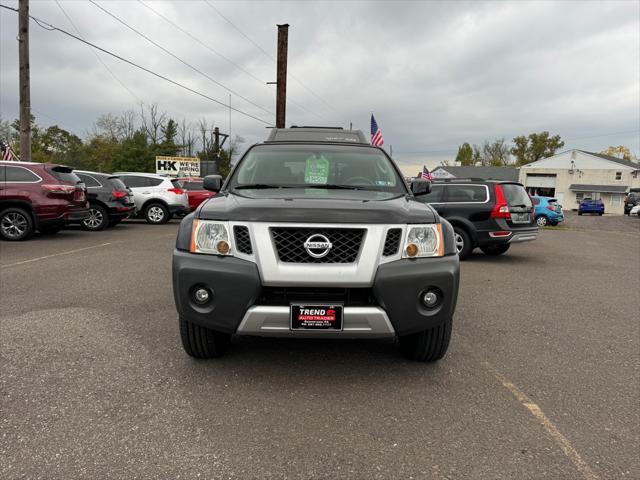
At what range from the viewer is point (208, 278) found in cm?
283

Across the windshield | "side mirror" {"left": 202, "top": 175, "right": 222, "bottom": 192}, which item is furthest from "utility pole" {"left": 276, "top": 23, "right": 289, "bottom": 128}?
"side mirror" {"left": 202, "top": 175, "right": 222, "bottom": 192}

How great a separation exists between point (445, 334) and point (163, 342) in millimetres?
2289

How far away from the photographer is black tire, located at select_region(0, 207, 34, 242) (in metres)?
9.62

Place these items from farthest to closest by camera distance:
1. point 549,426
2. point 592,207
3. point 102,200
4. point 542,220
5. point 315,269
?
1. point 592,207
2. point 542,220
3. point 102,200
4. point 315,269
5. point 549,426

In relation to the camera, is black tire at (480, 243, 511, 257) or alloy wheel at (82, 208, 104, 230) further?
alloy wheel at (82, 208, 104, 230)

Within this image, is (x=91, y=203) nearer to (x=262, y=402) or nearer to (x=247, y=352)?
(x=247, y=352)

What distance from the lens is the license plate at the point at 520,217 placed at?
877cm

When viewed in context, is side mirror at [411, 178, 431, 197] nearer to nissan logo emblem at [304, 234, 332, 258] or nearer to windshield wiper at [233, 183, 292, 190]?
windshield wiper at [233, 183, 292, 190]

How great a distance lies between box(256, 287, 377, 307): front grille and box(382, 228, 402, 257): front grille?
0.88 ft

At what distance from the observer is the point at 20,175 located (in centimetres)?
959

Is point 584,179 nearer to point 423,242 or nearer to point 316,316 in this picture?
point 423,242

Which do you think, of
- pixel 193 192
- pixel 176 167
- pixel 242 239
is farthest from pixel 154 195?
pixel 176 167

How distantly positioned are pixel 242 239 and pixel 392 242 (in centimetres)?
95

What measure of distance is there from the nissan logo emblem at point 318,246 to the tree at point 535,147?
294 ft
